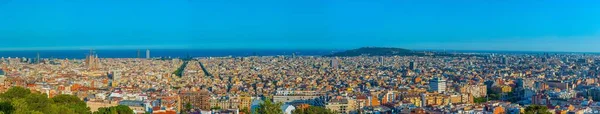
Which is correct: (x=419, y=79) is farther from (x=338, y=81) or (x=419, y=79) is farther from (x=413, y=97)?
(x=413, y=97)

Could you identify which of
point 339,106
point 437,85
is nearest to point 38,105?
point 339,106

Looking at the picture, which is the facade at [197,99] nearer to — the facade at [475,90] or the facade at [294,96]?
the facade at [294,96]

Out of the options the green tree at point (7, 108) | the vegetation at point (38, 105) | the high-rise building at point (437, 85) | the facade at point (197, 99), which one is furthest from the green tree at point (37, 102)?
the high-rise building at point (437, 85)

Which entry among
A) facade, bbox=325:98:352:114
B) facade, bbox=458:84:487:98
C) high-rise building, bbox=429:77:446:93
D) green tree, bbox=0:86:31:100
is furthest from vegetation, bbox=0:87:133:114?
high-rise building, bbox=429:77:446:93

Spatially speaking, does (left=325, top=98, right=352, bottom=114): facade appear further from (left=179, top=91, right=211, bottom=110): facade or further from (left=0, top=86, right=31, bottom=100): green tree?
→ (left=0, top=86, right=31, bottom=100): green tree

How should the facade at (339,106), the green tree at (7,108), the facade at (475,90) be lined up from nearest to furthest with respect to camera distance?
the green tree at (7,108) → the facade at (339,106) → the facade at (475,90)

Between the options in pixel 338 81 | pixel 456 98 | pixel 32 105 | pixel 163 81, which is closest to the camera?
pixel 32 105

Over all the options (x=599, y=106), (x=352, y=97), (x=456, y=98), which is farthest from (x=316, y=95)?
(x=599, y=106)

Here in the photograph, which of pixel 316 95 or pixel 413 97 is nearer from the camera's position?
pixel 413 97

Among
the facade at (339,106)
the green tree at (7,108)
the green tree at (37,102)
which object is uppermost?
the green tree at (7,108)
